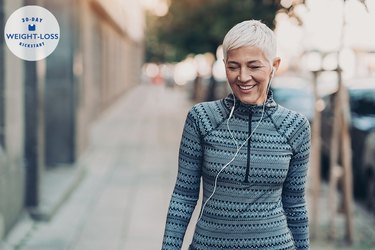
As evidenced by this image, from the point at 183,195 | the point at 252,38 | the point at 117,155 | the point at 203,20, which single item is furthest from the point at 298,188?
the point at 203,20

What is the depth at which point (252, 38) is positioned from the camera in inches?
95.3

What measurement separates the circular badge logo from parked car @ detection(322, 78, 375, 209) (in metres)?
5.56

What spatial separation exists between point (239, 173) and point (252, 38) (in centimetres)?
49

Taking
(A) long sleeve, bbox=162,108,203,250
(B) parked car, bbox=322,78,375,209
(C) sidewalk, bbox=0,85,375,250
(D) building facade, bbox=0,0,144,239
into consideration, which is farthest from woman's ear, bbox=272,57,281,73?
(B) parked car, bbox=322,78,375,209

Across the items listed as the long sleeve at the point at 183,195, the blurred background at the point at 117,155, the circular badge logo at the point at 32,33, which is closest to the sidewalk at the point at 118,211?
the blurred background at the point at 117,155

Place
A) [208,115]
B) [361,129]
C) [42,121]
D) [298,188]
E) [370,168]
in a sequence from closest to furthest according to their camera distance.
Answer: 1. [208,115]
2. [298,188]
3. [42,121]
4. [370,168]
5. [361,129]

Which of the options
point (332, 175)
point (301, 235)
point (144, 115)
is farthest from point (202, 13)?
point (301, 235)

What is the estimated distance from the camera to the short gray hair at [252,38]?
2.42 metres

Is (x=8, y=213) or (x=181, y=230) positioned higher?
(x=181, y=230)

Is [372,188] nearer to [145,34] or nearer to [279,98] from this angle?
[279,98]

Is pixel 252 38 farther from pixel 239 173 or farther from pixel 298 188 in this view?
pixel 298 188

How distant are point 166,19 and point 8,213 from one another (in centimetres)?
1934

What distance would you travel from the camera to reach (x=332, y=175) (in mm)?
7191

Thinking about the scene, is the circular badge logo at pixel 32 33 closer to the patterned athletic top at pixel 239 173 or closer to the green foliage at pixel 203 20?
the patterned athletic top at pixel 239 173
